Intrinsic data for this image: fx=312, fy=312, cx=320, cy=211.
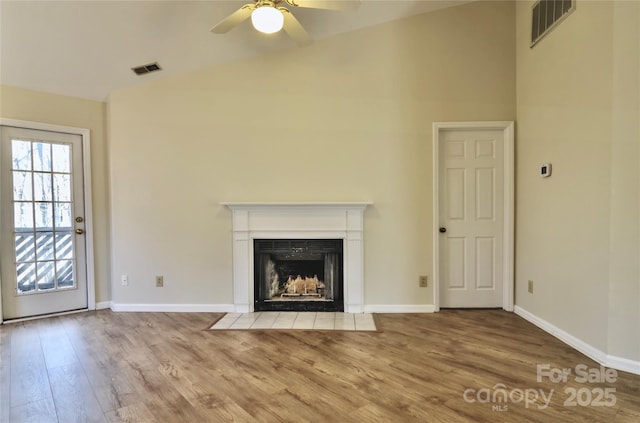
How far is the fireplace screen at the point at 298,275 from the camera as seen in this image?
3.39m

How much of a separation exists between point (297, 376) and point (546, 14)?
3.65 meters

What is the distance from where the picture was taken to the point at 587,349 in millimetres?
2350

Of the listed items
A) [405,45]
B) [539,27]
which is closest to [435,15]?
[405,45]

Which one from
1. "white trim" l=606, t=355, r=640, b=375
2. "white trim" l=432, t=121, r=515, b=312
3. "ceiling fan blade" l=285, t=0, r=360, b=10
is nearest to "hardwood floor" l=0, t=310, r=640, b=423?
"white trim" l=606, t=355, r=640, b=375

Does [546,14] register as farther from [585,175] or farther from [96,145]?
[96,145]

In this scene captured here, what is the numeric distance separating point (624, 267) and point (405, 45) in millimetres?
2712

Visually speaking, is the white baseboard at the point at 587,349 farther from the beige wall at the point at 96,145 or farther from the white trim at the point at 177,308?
the beige wall at the point at 96,145

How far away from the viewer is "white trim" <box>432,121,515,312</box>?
328 centimetres

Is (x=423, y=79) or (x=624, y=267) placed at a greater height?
(x=423, y=79)

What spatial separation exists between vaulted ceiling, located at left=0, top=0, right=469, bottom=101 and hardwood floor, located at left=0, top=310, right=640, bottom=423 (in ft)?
8.15

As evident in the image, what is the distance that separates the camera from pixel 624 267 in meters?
2.13

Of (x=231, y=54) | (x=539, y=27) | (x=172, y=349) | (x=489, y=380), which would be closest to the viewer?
(x=489, y=380)

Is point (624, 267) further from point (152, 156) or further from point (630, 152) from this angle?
point (152, 156)

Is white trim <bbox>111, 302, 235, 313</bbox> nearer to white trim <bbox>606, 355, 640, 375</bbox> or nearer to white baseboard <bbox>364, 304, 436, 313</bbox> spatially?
white baseboard <bbox>364, 304, 436, 313</bbox>
